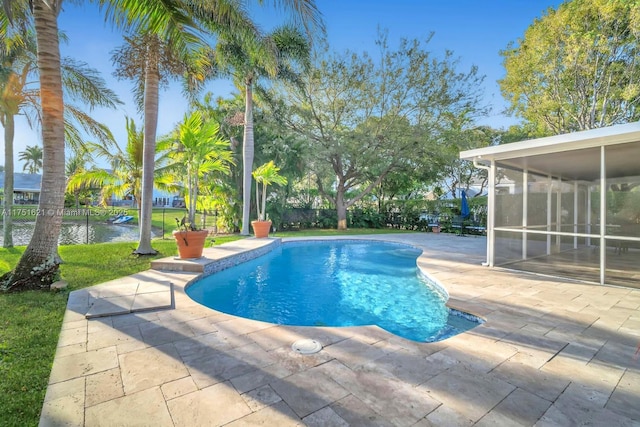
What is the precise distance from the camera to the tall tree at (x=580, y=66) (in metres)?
12.3

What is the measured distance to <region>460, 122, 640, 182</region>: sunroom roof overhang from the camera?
17.7ft

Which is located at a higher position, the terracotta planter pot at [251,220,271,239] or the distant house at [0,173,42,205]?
the distant house at [0,173,42,205]

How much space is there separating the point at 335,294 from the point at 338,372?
12.8 ft

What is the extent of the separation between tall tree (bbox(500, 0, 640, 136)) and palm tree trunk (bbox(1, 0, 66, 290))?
16.8 meters

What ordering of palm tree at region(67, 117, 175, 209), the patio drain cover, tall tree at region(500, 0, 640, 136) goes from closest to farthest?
the patio drain cover → palm tree at region(67, 117, 175, 209) → tall tree at region(500, 0, 640, 136)

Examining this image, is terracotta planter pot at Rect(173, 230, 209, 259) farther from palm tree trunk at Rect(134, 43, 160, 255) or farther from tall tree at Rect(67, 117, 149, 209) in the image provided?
tall tree at Rect(67, 117, 149, 209)

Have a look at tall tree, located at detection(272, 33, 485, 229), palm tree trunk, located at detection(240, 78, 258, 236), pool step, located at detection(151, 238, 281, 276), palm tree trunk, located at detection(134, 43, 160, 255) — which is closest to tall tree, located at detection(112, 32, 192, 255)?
palm tree trunk, located at detection(134, 43, 160, 255)

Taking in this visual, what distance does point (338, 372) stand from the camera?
2.68 metres

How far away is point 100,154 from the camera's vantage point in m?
12.9

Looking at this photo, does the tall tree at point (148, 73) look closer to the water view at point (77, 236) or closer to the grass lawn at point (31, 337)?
the grass lawn at point (31, 337)

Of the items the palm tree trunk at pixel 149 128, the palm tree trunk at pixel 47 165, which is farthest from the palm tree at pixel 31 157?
the palm tree trunk at pixel 47 165

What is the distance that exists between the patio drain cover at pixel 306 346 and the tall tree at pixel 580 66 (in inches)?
618

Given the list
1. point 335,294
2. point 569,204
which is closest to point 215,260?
point 335,294

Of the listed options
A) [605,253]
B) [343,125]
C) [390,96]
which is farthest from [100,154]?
[605,253]
